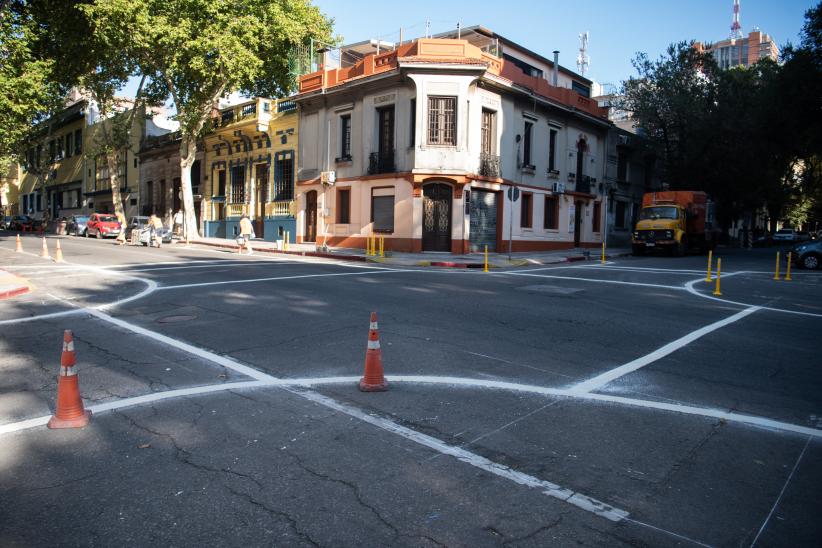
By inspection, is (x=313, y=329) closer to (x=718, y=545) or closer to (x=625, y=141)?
(x=718, y=545)

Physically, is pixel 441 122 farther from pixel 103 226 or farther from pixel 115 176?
pixel 115 176

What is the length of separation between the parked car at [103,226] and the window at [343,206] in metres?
17.7

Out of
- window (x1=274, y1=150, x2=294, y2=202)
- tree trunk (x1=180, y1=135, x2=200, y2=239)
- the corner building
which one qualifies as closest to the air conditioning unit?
the corner building

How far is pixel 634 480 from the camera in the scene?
379cm

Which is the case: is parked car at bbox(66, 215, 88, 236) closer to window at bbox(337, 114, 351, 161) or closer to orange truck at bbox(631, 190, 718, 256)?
window at bbox(337, 114, 351, 161)

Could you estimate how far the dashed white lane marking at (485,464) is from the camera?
3.40 meters

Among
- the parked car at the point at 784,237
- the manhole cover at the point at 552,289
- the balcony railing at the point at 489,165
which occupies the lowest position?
the manhole cover at the point at 552,289

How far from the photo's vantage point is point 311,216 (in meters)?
31.7

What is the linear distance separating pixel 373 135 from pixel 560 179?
11391 millimetres

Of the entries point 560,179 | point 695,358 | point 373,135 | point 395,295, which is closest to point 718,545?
point 695,358

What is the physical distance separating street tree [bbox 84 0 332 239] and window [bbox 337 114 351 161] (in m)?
5.93

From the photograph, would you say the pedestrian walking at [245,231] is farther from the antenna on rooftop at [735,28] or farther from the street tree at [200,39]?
the antenna on rooftop at [735,28]

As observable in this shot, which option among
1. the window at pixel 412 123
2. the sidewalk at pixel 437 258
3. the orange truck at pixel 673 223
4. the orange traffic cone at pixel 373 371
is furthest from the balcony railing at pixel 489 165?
the orange traffic cone at pixel 373 371

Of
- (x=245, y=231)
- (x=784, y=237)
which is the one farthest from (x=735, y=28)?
(x=245, y=231)
